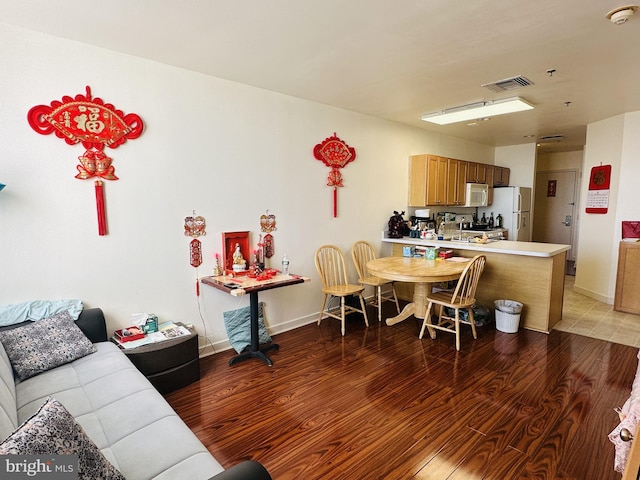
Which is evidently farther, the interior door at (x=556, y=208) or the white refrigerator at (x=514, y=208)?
the interior door at (x=556, y=208)

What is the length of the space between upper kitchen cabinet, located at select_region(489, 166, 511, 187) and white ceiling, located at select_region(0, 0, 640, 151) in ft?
9.51

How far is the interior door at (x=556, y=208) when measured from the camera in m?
7.34

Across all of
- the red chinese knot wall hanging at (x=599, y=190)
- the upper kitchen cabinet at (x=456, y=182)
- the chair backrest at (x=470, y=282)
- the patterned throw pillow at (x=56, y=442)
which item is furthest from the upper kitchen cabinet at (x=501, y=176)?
the patterned throw pillow at (x=56, y=442)

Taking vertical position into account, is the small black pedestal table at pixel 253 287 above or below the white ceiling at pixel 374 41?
below

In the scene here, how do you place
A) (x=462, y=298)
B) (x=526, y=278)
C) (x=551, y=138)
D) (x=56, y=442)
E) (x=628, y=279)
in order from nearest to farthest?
(x=56, y=442)
(x=462, y=298)
(x=526, y=278)
(x=628, y=279)
(x=551, y=138)

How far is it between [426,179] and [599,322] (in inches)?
109

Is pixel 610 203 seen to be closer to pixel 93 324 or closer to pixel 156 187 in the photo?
pixel 156 187

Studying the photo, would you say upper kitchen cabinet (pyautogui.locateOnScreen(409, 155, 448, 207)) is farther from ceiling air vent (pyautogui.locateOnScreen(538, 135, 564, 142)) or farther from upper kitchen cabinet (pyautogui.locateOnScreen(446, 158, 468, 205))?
ceiling air vent (pyautogui.locateOnScreen(538, 135, 564, 142))

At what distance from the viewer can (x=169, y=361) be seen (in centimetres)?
262

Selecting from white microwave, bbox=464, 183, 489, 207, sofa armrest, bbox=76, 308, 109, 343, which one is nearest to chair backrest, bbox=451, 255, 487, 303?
white microwave, bbox=464, 183, 489, 207

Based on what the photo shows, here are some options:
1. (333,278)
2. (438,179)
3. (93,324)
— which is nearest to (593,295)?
(438,179)

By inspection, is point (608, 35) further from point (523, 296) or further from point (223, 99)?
point (223, 99)

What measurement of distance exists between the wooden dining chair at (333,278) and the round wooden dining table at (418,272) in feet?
1.19

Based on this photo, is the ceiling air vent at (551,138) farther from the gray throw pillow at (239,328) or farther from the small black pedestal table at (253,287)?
the gray throw pillow at (239,328)
